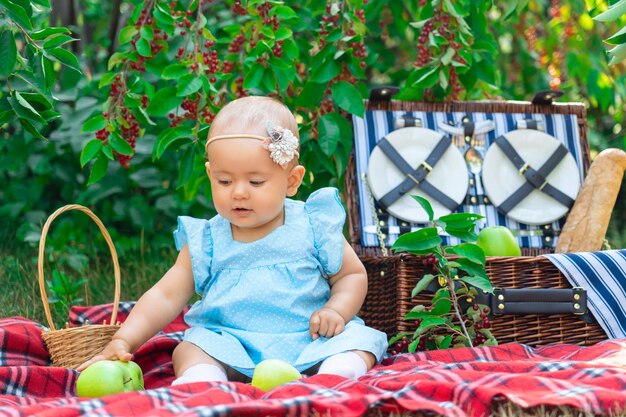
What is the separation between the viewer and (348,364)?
88.2 inches

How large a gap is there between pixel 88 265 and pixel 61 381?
58.5 inches

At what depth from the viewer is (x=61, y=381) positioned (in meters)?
2.28

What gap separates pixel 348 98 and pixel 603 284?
1.06 m

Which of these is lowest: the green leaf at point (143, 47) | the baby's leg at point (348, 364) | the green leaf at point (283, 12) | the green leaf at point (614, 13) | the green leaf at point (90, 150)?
the baby's leg at point (348, 364)

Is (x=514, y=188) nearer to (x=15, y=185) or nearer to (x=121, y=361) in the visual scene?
(x=121, y=361)

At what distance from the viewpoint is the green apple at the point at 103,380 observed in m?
2.07

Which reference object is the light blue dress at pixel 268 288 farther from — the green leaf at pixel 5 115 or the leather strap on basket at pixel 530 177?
the leather strap on basket at pixel 530 177

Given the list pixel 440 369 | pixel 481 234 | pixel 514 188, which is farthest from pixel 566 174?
A: pixel 440 369

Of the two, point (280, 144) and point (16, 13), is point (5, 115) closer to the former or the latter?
point (16, 13)

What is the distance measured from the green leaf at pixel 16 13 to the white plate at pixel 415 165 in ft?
4.38

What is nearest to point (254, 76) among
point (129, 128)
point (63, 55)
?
point (129, 128)

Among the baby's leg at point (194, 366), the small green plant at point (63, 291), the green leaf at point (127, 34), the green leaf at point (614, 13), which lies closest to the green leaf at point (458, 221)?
the green leaf at point (614, 13)

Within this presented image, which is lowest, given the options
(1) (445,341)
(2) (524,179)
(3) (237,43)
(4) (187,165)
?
(1) (445,341)

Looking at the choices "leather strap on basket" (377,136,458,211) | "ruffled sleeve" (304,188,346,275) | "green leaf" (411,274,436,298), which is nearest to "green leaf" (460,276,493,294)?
"green leaf" (411,274,436,298)
